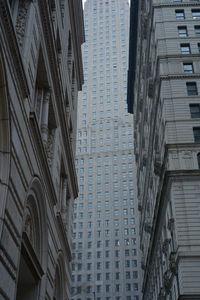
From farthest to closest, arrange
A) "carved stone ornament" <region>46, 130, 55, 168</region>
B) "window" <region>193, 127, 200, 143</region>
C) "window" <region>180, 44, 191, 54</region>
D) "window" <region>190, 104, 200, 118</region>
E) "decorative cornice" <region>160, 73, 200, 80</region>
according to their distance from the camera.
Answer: "window" <region>180, 44, 191, 54</region>
"decorative cornice" <region>160, 73, 200, 80</region>
"window" <region>190, 104, 200, 118</region>
"window" <region>193, 127, 200, 143</region>
"carved stone ornament" <region>46, 130, 55, 168</region>

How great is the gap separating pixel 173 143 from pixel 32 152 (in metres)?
23.9

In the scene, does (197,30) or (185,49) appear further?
(197,30)

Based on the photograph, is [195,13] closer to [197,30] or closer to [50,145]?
[197,30]

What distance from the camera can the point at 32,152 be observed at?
55.0 ft

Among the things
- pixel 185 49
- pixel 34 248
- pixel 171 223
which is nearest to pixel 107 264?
pixel 185 49

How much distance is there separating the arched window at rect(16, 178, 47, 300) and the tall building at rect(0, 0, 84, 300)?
38 mm

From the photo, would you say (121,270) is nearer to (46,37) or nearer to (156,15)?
(156,15)

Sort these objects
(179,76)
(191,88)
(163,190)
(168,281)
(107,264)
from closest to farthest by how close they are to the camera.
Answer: (168,281) → (163,190) → (191,88) → (179,76) → (107,264)

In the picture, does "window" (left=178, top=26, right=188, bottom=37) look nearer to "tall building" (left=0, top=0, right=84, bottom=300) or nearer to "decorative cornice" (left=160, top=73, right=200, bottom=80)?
"decorative cornice" (left=160, top=73, right=200, bottom=80)

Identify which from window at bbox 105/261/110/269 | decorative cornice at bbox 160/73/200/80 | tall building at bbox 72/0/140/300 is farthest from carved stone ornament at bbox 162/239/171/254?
window at bbox 105/261/110/269

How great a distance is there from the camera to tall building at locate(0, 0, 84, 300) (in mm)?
13172

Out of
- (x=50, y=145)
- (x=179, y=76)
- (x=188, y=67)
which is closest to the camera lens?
(x=50, y=145)

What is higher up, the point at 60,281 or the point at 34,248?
the point at 60,281

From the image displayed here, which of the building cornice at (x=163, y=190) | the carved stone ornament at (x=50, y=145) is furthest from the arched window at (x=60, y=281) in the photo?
the building cornice at (x=163, y=190)
